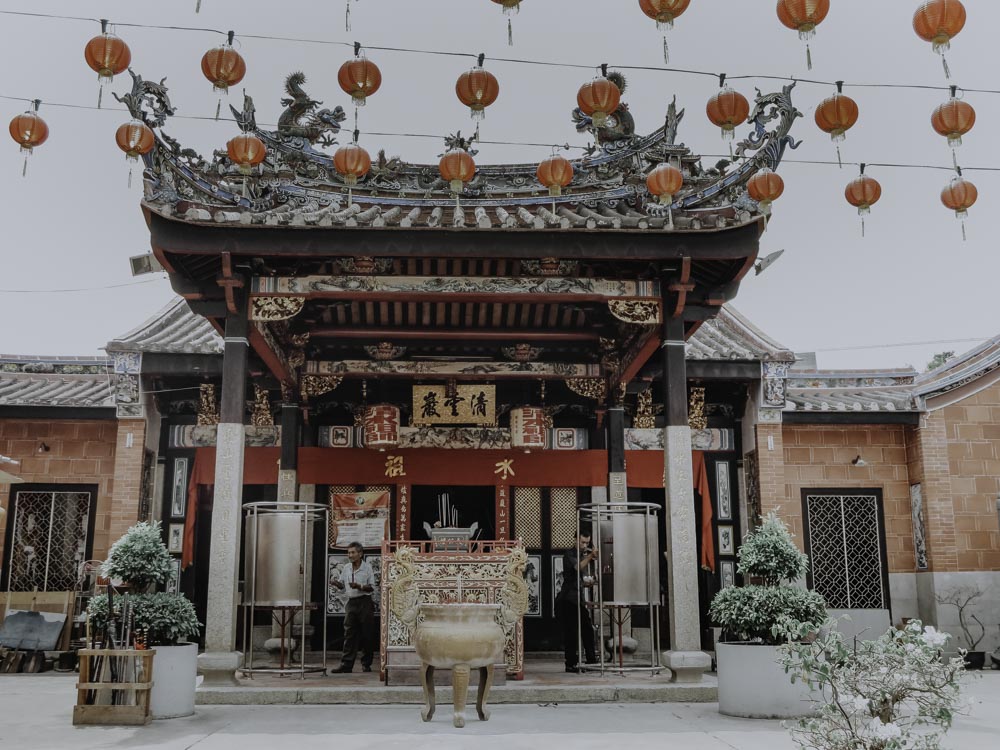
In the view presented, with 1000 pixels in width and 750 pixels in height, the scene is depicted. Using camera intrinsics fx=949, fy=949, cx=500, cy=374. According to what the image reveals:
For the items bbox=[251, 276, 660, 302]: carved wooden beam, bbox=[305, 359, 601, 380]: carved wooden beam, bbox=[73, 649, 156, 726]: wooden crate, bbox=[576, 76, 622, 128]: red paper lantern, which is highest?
bbox=[576, 76, 622, 128]: red paper lantern

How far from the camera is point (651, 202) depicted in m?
9.12

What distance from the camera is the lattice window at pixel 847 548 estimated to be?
12898mm

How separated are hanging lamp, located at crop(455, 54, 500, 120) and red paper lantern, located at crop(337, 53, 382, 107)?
77 cm

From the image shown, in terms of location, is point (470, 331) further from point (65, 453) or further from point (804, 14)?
point (65, 453)

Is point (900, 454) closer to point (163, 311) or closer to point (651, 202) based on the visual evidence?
point (651, 202)

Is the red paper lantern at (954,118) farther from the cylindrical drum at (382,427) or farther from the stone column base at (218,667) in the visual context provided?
the stone column base at (218,667)

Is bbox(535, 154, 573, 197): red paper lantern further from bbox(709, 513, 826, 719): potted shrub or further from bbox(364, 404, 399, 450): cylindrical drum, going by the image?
bbox(709, 513, 826, 719): potted shrub

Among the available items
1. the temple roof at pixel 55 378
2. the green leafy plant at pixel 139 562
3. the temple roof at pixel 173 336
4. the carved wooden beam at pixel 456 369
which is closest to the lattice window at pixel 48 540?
the temple roof at pixel 55 378

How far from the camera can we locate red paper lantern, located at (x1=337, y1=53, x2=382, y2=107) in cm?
854

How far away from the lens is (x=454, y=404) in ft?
40.7

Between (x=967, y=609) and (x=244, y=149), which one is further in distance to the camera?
A: (x=967, y=609)

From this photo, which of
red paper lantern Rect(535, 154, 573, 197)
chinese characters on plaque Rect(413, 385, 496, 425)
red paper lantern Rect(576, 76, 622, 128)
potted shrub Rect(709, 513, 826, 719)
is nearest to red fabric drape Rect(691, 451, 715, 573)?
chinese characters on plaque Rect(413, 385, 496, 425)

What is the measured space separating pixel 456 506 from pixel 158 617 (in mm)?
6704

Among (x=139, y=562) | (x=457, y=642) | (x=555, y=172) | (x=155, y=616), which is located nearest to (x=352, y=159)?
(x=555, y=172)
